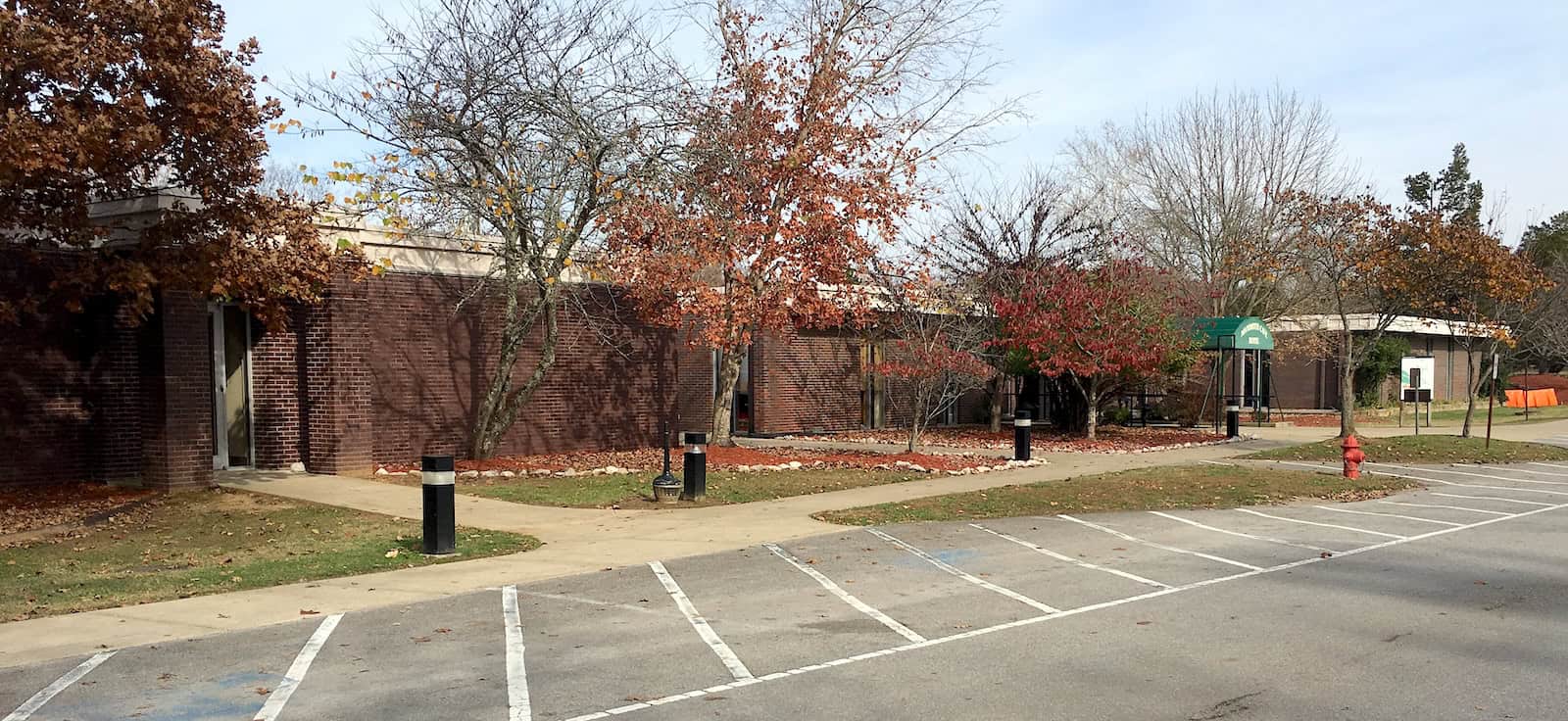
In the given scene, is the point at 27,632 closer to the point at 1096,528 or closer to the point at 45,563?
the point at 45,563

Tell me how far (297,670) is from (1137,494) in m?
11.8

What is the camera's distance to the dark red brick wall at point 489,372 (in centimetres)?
1861

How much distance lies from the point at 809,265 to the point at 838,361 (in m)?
9.63

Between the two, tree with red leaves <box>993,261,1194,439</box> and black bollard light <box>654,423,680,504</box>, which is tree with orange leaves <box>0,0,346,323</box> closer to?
black bollard light <box>654,423,680,504</box>

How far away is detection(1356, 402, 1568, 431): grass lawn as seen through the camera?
3475cm

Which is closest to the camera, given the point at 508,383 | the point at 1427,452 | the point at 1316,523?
the point at 1316,523

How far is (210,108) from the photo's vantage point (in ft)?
41.8

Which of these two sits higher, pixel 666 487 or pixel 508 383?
pixel 508 383

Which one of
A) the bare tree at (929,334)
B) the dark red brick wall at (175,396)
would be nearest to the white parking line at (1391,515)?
the bare tree at (929,334)

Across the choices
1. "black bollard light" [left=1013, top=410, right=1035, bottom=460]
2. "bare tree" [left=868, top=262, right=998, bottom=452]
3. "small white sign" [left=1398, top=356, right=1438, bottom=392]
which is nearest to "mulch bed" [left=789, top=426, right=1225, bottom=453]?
"bare tree" [left=868, top=262, right=998, bottom=452]

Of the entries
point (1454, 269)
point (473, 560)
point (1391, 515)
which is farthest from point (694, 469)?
point (1454, 269)

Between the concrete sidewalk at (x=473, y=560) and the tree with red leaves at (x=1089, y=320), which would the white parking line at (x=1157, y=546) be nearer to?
the concrete sidewalk at (x=473, y=560)

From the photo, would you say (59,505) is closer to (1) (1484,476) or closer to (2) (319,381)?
(2) (319,381)

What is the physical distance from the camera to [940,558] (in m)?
11.2
